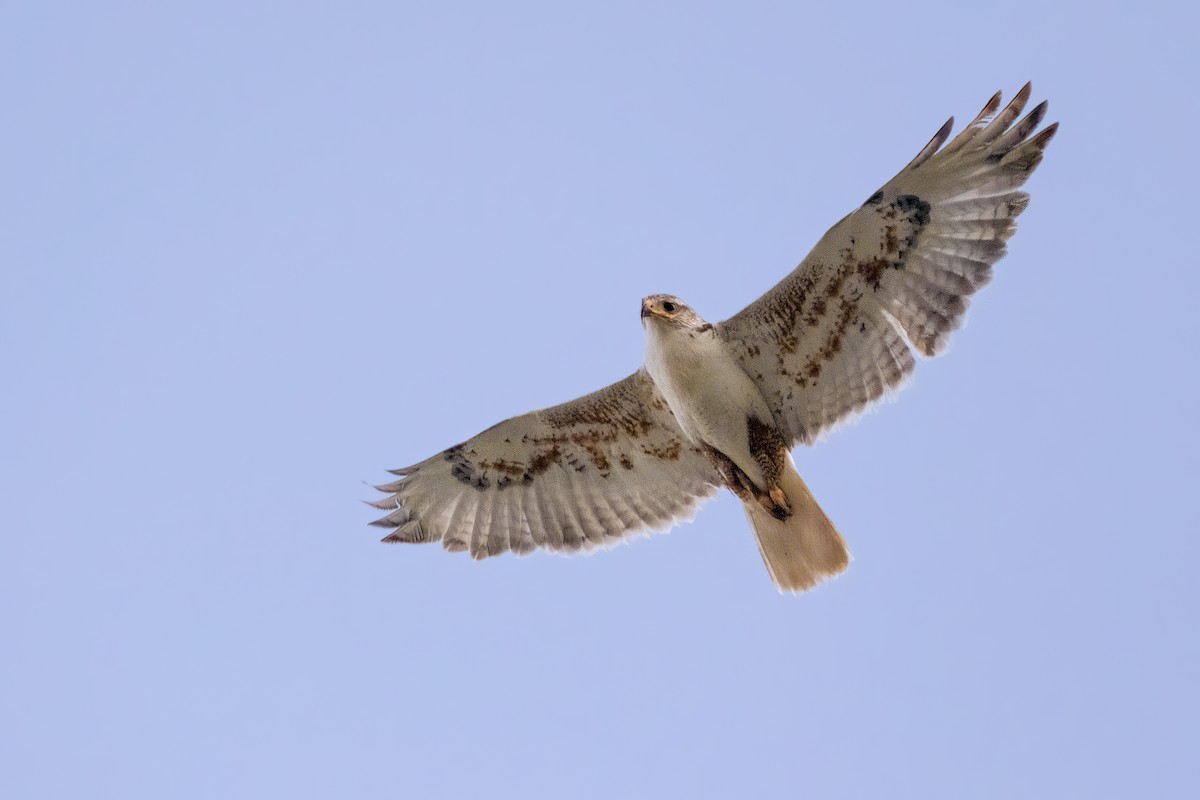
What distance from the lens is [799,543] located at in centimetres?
1046

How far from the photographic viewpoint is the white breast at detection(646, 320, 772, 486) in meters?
10.0

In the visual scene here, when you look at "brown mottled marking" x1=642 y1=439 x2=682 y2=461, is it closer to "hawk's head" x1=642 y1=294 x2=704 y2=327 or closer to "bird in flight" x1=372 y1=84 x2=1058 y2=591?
"bird in flight" x1=372 y1=84 x2=1058 y2=591

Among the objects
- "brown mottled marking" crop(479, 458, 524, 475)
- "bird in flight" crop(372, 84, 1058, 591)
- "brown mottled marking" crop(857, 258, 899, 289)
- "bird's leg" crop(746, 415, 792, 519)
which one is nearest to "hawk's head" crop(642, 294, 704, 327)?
"bird in flight" crop(372, 84, 1058, 591)

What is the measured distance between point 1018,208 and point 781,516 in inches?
107

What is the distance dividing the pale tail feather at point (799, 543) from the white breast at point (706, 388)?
0.29m

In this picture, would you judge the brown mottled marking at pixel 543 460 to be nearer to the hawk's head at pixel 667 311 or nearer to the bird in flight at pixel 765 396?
the bird in flight at pixel 765 396

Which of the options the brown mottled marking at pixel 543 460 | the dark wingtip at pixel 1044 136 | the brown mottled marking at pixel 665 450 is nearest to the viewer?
the dark wingtip at pixel 1044 136

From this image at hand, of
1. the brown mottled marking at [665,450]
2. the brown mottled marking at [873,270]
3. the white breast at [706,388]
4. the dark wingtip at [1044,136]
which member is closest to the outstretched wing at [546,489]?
the brown mottled marking at [665,450]

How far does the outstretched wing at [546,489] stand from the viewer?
11.1m

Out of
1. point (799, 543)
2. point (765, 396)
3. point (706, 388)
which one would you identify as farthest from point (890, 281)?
point (799, 543)

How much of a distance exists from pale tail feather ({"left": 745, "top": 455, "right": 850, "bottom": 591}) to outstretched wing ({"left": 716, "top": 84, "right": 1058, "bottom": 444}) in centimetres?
44

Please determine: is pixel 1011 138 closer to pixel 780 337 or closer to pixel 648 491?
pixel 780 337

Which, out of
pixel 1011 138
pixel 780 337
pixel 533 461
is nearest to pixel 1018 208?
pixel 1011 138

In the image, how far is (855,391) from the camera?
1036cm
